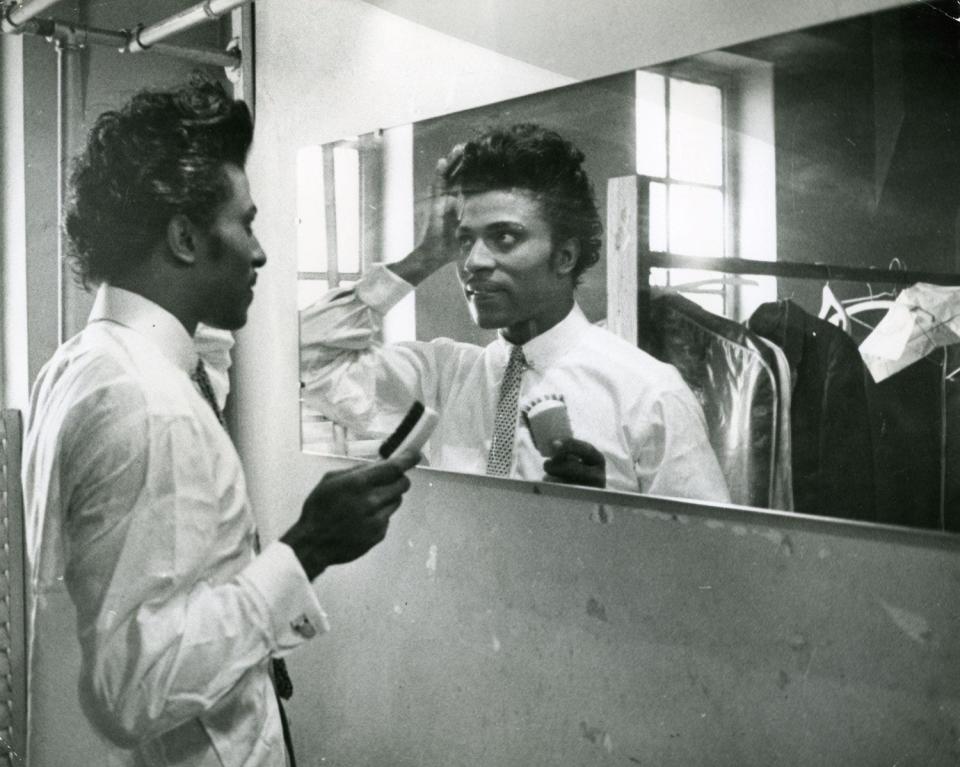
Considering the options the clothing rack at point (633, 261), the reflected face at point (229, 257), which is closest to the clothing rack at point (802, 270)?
the clothing rack at point (633, 261)

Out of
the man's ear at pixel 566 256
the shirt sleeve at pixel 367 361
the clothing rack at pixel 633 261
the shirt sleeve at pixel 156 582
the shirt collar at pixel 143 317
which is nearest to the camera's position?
the shirt sleeve at pixel 156 582

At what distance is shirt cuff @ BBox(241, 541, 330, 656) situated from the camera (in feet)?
2.93

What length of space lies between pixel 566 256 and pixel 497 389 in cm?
21

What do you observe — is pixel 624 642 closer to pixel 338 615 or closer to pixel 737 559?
pixel 737 559

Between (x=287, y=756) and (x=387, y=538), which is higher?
(x=387, y=538)

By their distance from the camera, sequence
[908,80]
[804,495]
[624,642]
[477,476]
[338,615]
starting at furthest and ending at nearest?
[338,615] < [477,476] < [624,642] < [804,495] < [908,80]

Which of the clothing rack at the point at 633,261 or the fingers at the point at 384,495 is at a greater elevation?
the clothing rack at the point at 633,261

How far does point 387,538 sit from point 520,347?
366 mm

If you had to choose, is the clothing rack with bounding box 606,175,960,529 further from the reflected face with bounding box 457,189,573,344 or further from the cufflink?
the cufflink

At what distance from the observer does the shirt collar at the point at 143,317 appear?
962 millimetres

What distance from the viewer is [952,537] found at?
92cm

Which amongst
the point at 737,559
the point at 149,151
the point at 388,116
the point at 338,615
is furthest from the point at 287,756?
the point at 388,116

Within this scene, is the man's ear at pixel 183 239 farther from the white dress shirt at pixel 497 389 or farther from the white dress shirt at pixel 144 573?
the white dress shirt at pixel 497 389

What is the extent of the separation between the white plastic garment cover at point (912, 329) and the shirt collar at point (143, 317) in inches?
27.3
